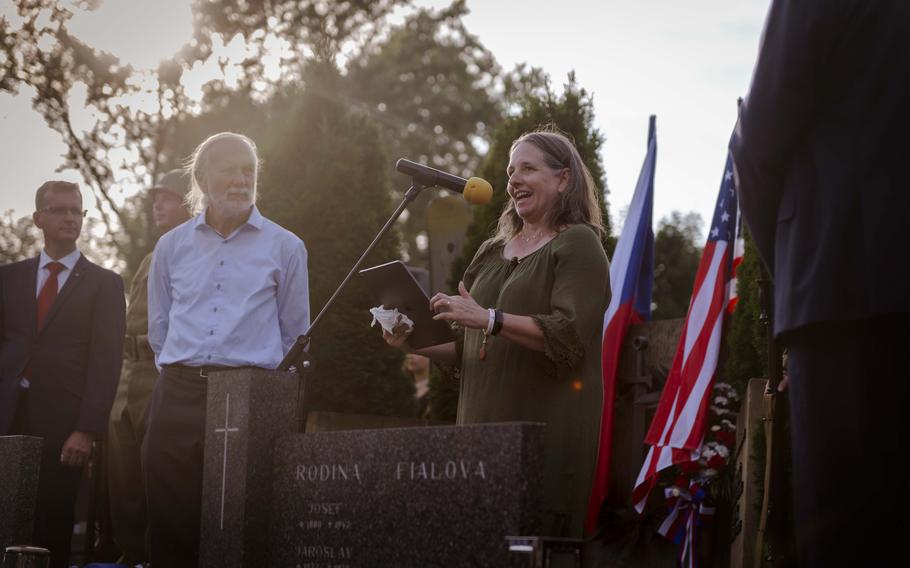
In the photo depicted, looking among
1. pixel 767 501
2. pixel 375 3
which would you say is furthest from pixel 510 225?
pixel 375 3

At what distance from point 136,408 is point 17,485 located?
1.72 metres

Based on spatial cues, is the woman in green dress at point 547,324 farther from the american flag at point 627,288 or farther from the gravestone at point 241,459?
the american flag at point 627,288

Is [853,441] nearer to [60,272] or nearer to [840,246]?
[840,246]

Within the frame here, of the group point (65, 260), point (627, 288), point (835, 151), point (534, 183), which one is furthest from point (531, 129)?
point (835, 151)

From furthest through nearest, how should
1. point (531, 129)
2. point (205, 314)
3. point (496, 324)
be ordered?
1. point (531, 129)
2. point (205, 314)
3. point (496, 324)

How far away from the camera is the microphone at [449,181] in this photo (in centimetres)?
433

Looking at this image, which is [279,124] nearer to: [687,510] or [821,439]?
[687,510]

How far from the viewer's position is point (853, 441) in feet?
8.51

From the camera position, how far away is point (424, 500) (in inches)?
149

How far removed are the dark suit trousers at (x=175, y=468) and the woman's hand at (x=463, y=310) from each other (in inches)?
51.1

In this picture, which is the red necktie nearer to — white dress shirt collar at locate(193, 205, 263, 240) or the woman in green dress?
white dress shirt collar at locate(193, 205, 263, 240)

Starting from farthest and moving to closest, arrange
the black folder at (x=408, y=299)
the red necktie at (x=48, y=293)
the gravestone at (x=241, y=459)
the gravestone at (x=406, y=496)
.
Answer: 1. the red necktie at (x=48, y=293)
2. the gravestone at (x=241, y=459)
3. the black folder at (x=408, y=299)
4. the gravestone at (x=406, y=496)

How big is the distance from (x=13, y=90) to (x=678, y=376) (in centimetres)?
999

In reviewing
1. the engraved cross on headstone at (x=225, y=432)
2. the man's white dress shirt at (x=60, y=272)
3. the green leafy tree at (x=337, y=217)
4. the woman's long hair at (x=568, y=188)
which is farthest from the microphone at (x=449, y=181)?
the green leafy tree at (x=337, y=217)
